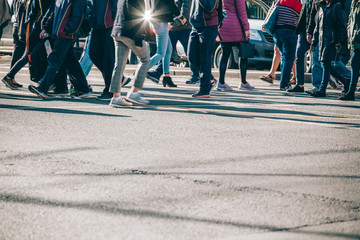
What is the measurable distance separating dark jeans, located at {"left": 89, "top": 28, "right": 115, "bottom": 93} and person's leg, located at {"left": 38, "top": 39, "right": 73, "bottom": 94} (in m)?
0.35

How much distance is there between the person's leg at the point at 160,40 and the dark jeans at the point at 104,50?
6.75 feet

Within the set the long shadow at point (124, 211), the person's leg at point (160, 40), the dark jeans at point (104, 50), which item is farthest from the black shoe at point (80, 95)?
the long shadow at point (124, 211)

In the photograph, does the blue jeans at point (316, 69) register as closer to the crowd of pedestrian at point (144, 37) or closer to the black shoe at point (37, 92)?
the crowd of pedestrian at point (144, 37)

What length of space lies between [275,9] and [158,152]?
7042 millimetres

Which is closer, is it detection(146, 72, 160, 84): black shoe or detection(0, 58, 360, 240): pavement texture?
detection(0, 58, 360, 240): pavement texture

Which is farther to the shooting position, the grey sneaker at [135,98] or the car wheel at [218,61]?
the car wheel at [218,61]

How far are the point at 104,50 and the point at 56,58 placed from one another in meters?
0.67

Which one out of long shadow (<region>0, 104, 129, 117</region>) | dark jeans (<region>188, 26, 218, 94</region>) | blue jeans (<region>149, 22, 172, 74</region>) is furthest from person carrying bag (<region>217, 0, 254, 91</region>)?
long shadow (<region>0, 104, 129, 117</region>)

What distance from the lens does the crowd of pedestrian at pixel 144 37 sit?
27.9 feet

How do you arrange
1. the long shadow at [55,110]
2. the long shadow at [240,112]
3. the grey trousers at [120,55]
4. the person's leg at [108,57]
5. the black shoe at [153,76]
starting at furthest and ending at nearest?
the black shoe at [153,76], the person's leg at [108,57], the grey trousers at [120,55], the long shadow at [55,110], the long shadow at [240,112]

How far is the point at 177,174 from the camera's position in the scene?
440cm

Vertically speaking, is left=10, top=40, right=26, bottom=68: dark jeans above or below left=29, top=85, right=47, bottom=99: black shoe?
above

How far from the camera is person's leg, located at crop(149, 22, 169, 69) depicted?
11.5 metres

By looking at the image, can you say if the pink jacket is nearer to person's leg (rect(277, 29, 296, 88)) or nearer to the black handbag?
the black handbag
